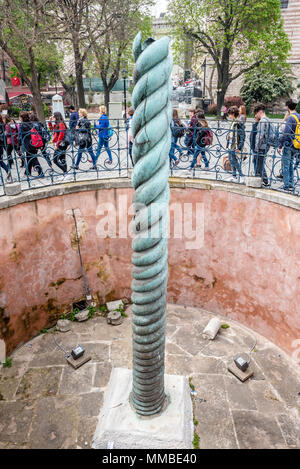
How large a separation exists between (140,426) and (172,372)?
241 cm

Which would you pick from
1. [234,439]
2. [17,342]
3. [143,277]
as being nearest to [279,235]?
[234,439]

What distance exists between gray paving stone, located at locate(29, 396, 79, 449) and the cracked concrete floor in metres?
0.01

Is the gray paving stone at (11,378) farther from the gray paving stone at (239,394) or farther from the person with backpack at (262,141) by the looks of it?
the person with backpack at (262,141)

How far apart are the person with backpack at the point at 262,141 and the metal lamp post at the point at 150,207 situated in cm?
391

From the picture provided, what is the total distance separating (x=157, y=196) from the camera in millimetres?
2830

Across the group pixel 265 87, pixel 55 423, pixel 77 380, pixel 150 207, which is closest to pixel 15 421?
pixel 55 423

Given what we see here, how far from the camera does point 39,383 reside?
582cm

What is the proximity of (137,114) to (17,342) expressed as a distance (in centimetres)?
566

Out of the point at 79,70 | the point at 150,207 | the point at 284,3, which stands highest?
the point at 284,3

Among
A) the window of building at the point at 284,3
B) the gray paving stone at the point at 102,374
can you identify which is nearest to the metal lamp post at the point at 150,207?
the gray paving stone at the point at 102,374

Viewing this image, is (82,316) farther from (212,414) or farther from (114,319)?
(212,414)

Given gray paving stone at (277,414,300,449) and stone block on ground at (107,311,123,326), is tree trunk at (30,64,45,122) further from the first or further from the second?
gray paving stone at (277,414,300,449)

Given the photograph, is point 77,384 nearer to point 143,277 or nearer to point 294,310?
point 143,277

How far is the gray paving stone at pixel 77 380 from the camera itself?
5.68 metres
